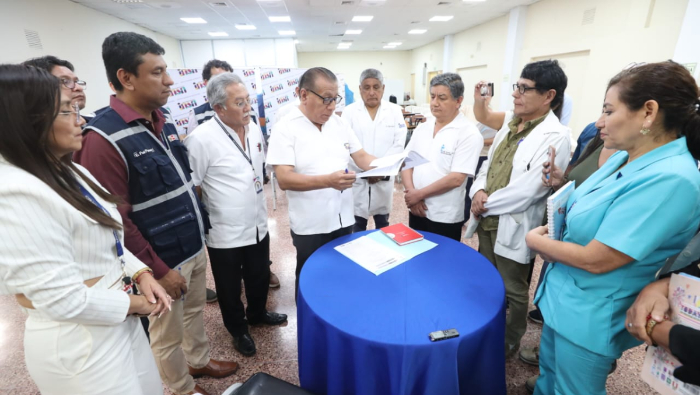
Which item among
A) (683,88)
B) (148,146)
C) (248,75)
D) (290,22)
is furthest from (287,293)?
(290,22)

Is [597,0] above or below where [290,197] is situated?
above

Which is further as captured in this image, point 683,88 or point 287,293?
point 287,293

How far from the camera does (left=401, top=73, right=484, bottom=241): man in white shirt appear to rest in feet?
6.61

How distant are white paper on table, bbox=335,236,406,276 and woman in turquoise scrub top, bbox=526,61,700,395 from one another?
597 mm

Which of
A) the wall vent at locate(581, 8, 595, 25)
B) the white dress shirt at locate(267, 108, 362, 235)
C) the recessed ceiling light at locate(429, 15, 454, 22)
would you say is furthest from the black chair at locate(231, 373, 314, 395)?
the recessed ceiling light at locate(429, 15, 454, 22)

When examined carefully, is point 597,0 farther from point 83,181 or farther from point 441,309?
point 83,181

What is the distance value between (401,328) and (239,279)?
1.22m

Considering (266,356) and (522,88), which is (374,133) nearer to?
(522,88)

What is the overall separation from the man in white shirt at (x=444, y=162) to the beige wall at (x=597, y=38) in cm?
472

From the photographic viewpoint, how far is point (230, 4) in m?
7.50

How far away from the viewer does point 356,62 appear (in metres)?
17.7

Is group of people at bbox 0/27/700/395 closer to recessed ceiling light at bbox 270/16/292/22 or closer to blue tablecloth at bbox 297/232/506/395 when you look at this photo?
blue tablecloth at bbox 297/232/506/395

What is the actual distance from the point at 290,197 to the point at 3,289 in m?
1.25

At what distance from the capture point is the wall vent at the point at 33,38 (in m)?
5.59
